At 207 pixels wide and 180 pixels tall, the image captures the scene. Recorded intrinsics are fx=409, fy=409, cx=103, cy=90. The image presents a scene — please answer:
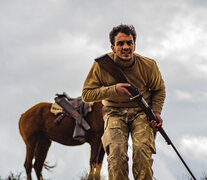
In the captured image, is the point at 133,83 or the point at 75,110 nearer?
the point at 133,83

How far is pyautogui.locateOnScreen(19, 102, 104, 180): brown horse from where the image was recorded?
10.3m

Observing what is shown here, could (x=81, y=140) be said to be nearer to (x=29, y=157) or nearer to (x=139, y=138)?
(x=29, y=157)

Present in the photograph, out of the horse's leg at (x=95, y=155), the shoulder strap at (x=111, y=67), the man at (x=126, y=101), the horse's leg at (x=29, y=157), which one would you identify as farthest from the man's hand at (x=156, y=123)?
the horse's leg at (x=29, y=157)

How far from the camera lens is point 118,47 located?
15.8 feet

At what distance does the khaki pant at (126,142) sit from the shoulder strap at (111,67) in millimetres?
370

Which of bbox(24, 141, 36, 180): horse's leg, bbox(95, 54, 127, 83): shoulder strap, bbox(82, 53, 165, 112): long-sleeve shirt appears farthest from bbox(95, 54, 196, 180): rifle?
bbox(24, 141, 36, 180): horse's leg

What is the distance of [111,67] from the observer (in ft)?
15.6

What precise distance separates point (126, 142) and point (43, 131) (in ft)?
22.8

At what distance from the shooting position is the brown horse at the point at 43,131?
1027 cm

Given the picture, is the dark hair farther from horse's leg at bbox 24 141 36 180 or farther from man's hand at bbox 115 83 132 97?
horse's leg at bbox 24 141 36 180

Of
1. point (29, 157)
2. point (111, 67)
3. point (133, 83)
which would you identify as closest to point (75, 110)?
point (29, 157)

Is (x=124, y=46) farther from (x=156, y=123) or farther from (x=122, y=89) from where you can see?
(x=156, y=123)

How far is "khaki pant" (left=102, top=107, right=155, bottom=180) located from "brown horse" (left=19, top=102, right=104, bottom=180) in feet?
17.5

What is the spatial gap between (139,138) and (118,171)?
0.44m
